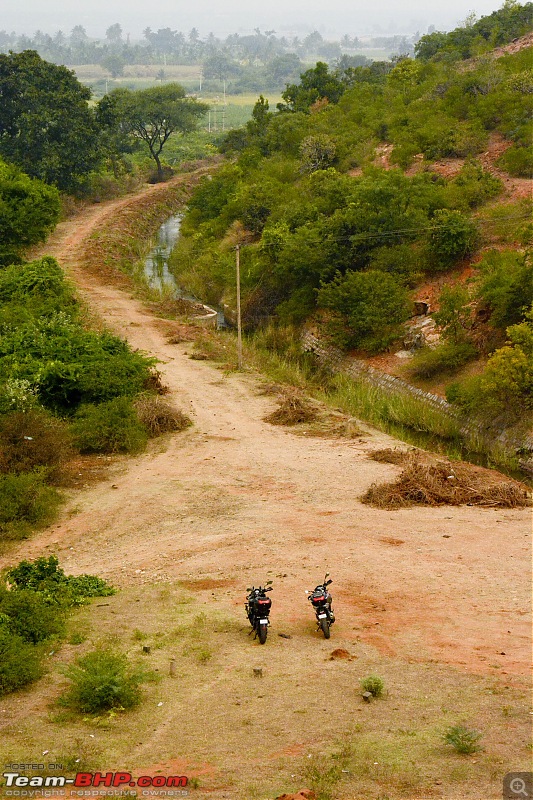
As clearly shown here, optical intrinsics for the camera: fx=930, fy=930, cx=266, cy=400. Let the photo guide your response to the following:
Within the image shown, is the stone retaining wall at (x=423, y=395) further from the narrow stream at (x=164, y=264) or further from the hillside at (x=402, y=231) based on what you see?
the narrow stream at (x=164, y=264)

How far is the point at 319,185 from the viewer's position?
39688mm

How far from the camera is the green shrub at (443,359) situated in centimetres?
2688

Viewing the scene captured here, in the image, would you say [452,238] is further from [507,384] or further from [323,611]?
[323,611]

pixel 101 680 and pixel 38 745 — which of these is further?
pixel 101 680

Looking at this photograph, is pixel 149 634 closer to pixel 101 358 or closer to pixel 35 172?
pixel 101 358

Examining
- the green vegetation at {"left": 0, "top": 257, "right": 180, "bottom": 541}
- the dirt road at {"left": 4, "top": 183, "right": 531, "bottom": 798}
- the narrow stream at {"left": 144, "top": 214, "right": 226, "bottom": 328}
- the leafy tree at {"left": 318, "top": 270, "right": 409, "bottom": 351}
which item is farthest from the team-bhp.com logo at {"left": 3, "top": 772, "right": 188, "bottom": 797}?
the narrow stream at {"left": 144, "top": 214, "right": 226, "bottom": 328}

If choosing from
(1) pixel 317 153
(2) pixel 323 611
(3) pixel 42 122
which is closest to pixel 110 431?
(2) pixel 323 611

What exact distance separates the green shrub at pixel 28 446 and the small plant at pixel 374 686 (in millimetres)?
10959

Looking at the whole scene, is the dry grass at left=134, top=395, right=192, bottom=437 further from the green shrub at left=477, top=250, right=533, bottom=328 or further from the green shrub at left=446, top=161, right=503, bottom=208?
the green shrub at left=446, top=161, right=503, bottom=208

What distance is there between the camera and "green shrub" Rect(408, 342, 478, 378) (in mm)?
26875

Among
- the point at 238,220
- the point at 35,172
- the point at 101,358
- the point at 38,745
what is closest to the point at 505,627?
the point at 38,745

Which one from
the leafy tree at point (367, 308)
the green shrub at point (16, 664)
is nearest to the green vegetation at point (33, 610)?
the green shrub at point (16, 664)

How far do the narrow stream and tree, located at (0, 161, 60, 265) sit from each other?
17.5ft

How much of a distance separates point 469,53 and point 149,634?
5849 cm
